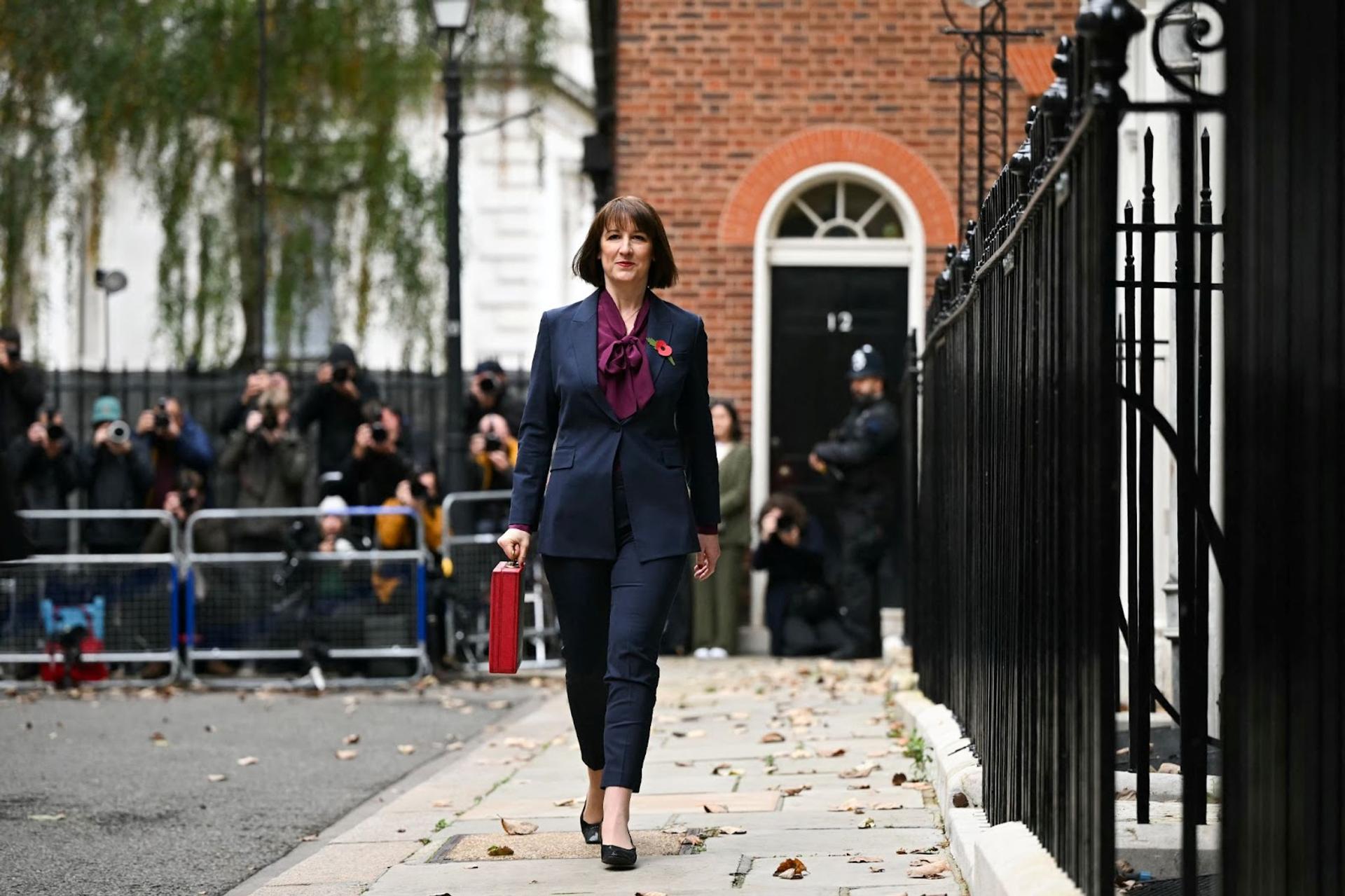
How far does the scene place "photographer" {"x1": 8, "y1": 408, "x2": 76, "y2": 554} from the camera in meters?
14.4

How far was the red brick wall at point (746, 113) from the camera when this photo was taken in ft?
54.2

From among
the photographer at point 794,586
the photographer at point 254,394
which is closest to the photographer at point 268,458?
the photographer at point 254,394

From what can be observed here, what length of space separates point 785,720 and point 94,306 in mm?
24017

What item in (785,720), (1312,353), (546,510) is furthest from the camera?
(785,720)

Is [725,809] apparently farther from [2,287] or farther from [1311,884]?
[2,287]

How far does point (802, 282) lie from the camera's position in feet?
54.9

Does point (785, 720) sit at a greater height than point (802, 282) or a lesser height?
lesser

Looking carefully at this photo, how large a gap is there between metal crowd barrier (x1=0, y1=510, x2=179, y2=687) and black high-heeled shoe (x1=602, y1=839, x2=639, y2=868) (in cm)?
851

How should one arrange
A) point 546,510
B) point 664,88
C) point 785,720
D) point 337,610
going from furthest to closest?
point 664,88
point 337,610
point 785,720
point 546,510

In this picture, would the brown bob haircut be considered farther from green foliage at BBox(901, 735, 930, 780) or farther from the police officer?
the police officer

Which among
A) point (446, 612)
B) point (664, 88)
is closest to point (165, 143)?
point (664, 88)

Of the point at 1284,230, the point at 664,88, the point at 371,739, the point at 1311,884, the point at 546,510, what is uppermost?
the point at 664,88

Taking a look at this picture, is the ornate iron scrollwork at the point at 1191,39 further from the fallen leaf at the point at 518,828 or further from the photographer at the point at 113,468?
the photographer at the point at 113,468

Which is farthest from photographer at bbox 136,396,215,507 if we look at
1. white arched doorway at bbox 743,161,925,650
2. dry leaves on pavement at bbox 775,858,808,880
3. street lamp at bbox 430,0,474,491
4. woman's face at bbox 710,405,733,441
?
dry leaves on pavement at bbox 775,858,808,880
